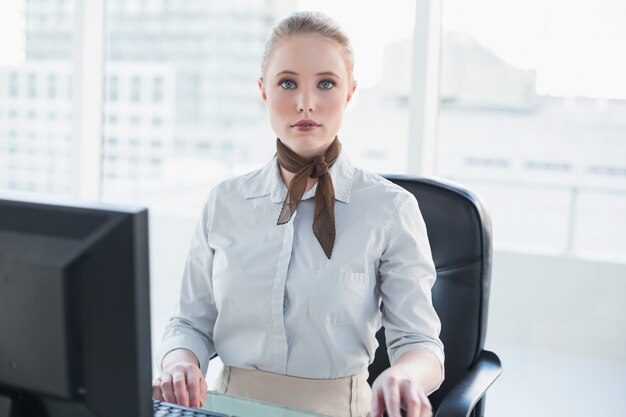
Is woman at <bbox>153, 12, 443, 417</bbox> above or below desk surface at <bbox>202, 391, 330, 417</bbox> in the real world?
above

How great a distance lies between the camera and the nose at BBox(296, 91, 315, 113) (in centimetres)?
147

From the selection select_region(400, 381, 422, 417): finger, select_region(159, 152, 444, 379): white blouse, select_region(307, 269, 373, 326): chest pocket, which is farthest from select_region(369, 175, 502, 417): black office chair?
select_region(400, 381, 422, 417): finger

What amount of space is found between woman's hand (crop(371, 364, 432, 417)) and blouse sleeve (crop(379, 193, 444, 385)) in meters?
0.25

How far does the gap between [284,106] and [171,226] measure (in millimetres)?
2406

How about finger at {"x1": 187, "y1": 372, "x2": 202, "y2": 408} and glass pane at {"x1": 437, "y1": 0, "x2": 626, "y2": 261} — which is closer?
finger at {"x1": 187, "y1": 372, "x2": 202, "y2": 408}

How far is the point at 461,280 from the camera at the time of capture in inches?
66.2

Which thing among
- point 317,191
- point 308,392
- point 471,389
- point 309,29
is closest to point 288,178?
point 317,191

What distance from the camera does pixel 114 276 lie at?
0.84m

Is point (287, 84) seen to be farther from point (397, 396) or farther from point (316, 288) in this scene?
point (397, 396)

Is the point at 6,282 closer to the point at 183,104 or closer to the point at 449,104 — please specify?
the point at 449,104

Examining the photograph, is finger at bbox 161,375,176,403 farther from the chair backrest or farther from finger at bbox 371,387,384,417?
the chair backrest

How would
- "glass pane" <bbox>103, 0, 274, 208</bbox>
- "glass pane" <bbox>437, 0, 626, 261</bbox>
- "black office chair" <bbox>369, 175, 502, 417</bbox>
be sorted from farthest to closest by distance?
"glass pane" <bbox>103, 0, 274, 208</bbox> → "glass pane" <bbox>437, 0, 626, 261</bbox> → "black office chair" <bbox>369, 175, 502, 417</bbox>

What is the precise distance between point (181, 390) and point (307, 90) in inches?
23.9

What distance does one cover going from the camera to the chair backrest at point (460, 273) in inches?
65.8
